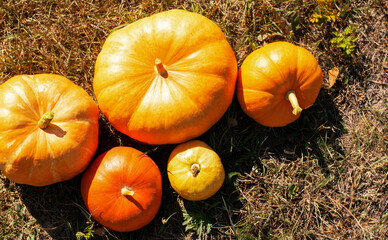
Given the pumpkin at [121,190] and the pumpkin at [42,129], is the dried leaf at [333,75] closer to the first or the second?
the pumpkin at [121,190]

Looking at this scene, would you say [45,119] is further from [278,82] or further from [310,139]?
[310,139]

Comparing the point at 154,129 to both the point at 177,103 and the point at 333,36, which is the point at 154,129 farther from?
the point at 333,36

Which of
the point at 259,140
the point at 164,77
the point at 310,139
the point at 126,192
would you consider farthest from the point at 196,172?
the point at 310,139

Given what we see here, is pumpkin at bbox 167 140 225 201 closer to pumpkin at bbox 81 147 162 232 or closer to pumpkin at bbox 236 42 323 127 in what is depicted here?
pumpkin at bbox 81 147 162 232

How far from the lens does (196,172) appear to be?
11.3 feet

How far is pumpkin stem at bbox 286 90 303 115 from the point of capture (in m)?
3.44

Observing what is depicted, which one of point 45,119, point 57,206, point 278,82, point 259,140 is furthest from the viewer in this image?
Answer: point 259,140

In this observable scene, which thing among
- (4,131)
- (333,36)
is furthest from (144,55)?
(333,36)

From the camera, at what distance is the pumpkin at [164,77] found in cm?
340

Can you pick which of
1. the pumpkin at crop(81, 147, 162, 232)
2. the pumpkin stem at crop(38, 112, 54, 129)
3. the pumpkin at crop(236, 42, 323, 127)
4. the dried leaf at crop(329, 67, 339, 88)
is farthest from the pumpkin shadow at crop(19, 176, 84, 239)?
the dried leaf at crop(329, 67, 339, 88)

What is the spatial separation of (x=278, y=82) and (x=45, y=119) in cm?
232

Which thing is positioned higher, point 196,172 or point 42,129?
point 42,129

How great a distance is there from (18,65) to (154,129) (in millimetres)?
2120

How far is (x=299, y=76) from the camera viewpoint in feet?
11.8
